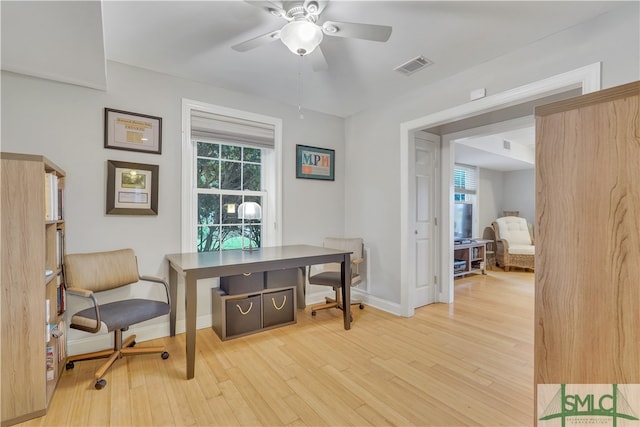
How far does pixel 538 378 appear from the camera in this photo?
3.60ft

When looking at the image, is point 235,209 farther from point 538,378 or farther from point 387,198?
point 538,378

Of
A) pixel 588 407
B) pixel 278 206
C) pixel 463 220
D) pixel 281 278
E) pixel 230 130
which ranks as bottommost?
pixel 281 278

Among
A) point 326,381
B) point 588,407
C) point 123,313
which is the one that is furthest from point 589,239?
point 123,313

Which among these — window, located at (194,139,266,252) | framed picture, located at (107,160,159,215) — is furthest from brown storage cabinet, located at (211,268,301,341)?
framed picture, located at (107,160,159,215)

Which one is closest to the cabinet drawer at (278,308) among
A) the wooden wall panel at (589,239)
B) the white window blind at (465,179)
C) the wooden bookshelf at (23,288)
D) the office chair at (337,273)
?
the office chair at (337,273)

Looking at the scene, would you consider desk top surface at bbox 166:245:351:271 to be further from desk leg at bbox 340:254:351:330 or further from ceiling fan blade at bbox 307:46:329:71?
ceiling fan blade at bbox 307:46:329:71

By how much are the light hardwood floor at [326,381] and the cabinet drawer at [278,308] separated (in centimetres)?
11

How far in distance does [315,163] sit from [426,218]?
160 cm

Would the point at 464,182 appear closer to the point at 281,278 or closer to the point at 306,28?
the point at 281,278

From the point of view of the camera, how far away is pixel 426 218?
3.86 m

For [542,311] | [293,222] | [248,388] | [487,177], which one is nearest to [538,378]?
[542,311]

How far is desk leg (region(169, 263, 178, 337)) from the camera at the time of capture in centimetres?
283

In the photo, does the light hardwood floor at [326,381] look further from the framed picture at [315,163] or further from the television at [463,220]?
the television at [463,220]

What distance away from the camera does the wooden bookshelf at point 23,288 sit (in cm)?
167
